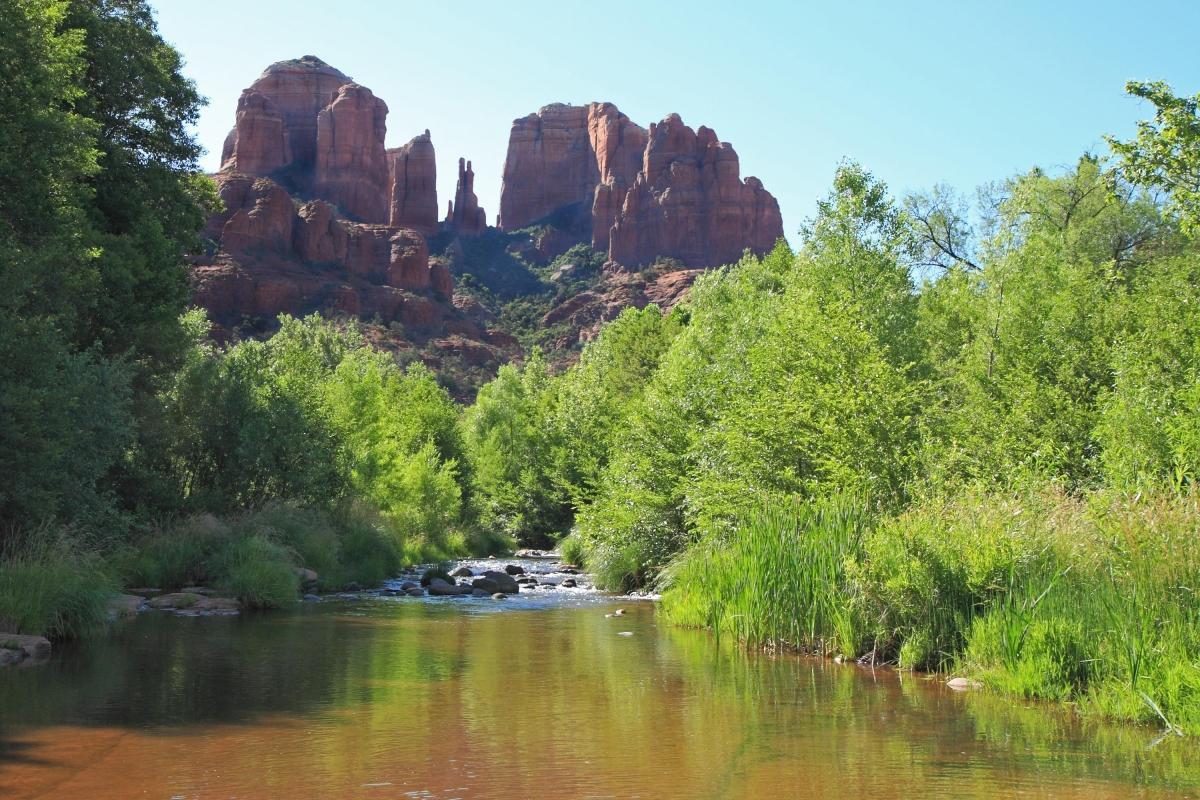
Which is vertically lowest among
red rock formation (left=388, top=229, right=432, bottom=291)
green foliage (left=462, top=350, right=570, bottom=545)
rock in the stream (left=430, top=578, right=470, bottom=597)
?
rock in the stream (left=430, top=578, right=470, bottom=597)

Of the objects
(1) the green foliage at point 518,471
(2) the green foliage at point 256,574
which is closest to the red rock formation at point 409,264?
(1) the green foliage at point 518,471

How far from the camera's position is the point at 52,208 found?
2153cm

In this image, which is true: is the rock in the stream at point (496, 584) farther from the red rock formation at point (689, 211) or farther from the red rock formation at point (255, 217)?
the red rock formation at point (689, 211)

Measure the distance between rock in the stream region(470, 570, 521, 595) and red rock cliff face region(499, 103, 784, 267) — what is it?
393 feet

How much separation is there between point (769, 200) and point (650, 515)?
139 meters

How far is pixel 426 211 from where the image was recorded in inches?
6004

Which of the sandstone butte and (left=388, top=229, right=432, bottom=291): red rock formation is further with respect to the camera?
(left=388, top=229, right=432, bottom=291): red rock formation

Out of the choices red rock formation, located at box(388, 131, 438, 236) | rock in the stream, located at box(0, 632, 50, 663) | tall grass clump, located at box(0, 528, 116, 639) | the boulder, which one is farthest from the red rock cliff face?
rock in the stream, located at box(0, 632, 50, 663)

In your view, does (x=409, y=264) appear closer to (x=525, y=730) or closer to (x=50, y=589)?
(x=50, y=589)

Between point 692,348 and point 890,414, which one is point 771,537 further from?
point 692,348

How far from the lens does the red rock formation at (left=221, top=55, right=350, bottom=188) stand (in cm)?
14325

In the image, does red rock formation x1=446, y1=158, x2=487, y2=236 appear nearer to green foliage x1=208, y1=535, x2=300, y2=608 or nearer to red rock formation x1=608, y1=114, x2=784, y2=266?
red rock formation x1=608, y1=114, x2=784, y2=266

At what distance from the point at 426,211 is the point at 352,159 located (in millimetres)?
12790

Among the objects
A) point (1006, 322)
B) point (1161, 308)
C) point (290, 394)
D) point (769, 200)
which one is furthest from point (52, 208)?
point (769, 200)
